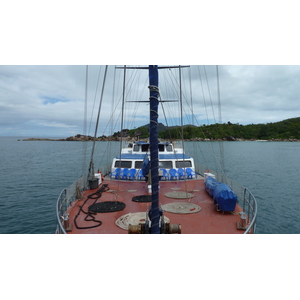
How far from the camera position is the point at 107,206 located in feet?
34.2

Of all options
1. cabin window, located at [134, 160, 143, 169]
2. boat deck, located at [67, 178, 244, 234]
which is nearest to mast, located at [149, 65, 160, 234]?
boat deck, located at [67, 178, 244, 234]

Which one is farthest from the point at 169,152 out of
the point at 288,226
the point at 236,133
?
the point at 236,133

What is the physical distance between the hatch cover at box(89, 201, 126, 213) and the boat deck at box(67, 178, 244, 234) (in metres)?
0.24

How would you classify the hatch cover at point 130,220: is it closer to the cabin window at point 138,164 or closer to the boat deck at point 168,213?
the boat deck at point 168,213

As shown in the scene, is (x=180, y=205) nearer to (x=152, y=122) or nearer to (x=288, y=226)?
(x=152, y=122)

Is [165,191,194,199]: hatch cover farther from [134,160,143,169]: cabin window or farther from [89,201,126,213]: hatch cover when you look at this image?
[134,160,143,169]: cabin window

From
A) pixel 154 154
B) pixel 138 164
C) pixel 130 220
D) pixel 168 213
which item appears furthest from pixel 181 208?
pixel 138 164

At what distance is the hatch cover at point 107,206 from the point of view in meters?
9.93

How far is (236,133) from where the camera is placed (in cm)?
15562

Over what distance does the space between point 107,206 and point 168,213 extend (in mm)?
3037

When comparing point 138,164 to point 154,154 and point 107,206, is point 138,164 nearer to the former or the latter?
point 107,206

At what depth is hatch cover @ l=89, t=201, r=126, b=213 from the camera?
9.93 m

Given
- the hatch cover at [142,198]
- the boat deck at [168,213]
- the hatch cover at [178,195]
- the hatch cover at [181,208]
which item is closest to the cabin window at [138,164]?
the boat deck at [168,213]

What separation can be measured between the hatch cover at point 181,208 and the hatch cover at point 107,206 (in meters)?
2.16
